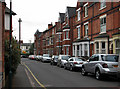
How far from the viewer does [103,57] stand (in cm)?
1319

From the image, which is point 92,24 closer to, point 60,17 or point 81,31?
point 81,31

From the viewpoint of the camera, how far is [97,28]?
24.7 m

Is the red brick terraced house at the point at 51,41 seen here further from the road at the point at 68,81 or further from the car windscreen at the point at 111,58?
the car windscreen at the point at 111,58

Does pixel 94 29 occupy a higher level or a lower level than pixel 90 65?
higher

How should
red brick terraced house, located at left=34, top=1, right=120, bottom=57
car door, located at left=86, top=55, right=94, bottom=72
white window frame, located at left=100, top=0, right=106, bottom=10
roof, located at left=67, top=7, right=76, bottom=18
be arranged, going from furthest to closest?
roof, located at left=67, top=7, right=76, bottom=18, white window frame, located at left=100, top=0, right=106, bottom=10, red brick terraced house, located at left=34, top=1, right=120, bottom=57, car door, located at left=86, top=55, right=94, bottom=72

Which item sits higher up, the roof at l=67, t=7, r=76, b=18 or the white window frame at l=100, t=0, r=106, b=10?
the roof at l=67, t=7, r=76, b=18

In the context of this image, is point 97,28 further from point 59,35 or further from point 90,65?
point 59,35

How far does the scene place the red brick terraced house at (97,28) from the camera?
20473 mm

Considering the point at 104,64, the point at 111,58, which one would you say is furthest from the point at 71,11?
the point at 104,64

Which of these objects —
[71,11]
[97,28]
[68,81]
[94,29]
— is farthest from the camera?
[71,11]

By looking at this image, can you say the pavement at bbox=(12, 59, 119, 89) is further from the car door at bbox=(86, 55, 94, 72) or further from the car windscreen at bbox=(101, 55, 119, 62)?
the car windscreen at bbox=(101, 55, 119, 62)

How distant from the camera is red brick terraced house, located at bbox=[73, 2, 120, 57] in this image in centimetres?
2047

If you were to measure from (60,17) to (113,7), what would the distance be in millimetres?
26310

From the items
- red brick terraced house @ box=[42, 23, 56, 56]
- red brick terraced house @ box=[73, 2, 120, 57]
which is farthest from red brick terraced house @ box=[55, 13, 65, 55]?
red brick terraced house @ box=[73, 2, 120, 57]
